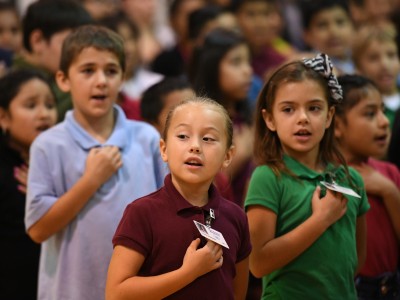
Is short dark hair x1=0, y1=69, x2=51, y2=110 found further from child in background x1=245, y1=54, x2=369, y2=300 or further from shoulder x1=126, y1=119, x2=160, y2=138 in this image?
child in background x1=245, y1=54, x2=369, y2=300

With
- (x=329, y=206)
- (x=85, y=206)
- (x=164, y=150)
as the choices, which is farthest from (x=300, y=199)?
(x=85, y=206)

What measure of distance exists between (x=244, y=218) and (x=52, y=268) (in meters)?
0.91

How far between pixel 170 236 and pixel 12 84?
5.29ft

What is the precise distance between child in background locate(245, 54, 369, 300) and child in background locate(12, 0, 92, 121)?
157 cm

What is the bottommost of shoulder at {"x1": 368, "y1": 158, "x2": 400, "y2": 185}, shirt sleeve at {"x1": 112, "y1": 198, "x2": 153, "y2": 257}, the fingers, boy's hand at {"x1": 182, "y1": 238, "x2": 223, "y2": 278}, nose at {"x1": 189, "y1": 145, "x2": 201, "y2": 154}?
boy's hand at {"x1": 182, "y1": 238, "x2": 223, "y2": 278}

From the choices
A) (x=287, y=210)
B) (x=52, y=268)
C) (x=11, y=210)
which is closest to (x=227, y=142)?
(x=287, y=210)

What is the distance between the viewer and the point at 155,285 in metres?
2.51

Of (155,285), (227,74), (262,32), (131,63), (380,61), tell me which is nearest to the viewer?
(155,285)

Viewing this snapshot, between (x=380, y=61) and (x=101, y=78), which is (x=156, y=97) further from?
(x=380, y=61)

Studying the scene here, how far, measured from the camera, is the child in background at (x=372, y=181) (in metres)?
3.52

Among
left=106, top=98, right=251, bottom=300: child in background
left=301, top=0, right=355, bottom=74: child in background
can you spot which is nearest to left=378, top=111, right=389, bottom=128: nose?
left=106, top=98, right=251, bottom=300: child in background

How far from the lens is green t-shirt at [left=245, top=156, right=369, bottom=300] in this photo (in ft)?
9.94

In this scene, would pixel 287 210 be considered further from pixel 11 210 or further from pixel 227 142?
pixel 11 210

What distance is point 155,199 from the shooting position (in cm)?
266
